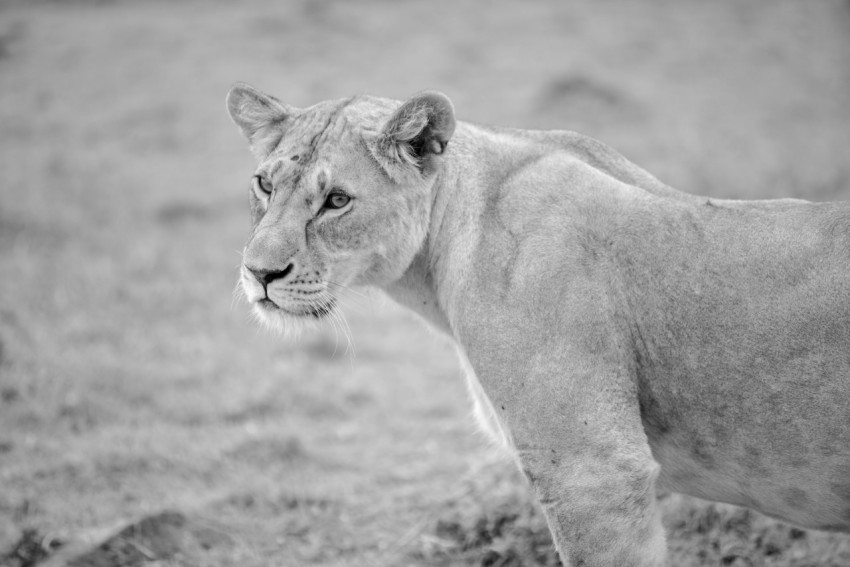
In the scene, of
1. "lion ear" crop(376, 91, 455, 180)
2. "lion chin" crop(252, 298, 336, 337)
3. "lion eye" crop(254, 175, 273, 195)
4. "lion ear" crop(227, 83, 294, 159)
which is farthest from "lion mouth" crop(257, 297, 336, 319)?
"lion ear" crop(227, 83, 294, 159)

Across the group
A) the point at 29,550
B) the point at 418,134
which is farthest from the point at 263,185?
the point at 29,550

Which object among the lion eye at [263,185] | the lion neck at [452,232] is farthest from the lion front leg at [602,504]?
the lion eye at [263,185]

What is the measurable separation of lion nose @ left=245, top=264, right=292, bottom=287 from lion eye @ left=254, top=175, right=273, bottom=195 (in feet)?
1.27

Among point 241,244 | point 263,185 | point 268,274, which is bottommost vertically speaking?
point 241,244

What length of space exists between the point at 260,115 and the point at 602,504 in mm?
2173

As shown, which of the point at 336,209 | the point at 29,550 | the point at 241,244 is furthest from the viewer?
the point at 241,244

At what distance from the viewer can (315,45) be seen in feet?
45.9

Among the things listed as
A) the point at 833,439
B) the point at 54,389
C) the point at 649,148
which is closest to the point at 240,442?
the point at 54,389

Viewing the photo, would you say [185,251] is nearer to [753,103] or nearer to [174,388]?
→ [174,388]

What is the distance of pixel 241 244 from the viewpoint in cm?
991

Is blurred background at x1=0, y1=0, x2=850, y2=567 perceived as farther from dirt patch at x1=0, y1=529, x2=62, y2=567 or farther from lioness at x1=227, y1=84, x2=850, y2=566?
lioness at x1=227, y1=84, x2=850, y2=566

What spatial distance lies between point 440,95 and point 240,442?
3.73 metres

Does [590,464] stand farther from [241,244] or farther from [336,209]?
[241,244]

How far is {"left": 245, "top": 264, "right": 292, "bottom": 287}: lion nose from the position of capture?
3504 mm
